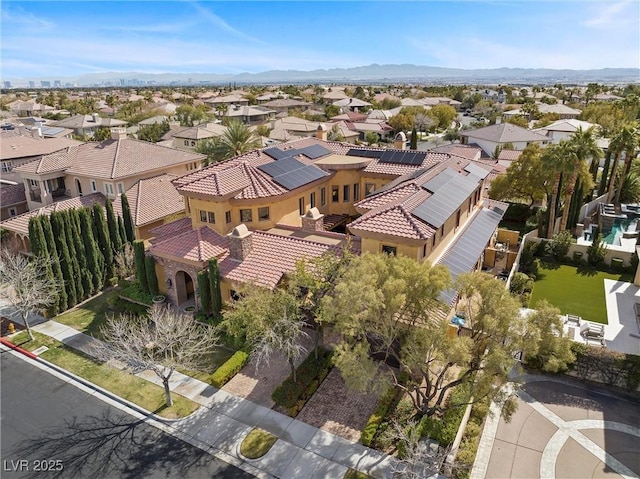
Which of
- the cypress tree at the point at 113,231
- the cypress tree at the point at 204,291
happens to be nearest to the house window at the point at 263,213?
the cypress tree at the point at 204,291

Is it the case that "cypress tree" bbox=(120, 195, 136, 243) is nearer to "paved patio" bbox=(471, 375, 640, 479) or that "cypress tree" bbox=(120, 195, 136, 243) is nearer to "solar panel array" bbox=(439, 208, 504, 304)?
"solar panel array" bbox=(439, 208, 504, 304)

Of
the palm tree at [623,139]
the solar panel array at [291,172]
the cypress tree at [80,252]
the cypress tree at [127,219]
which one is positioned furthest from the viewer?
the palm tree at [623,139]

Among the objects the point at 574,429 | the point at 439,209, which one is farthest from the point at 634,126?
the point at 574,429

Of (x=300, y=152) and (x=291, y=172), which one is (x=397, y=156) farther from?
(x=291, y=172)

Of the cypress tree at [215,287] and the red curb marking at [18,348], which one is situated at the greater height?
the cypress tree at [215,287]

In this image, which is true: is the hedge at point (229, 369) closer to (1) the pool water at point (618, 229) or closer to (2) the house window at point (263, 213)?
(2) the house window at point (263, 213)

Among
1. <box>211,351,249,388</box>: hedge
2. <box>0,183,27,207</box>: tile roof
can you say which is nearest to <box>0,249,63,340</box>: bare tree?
<box>211,351,249,388</box>: hedge
